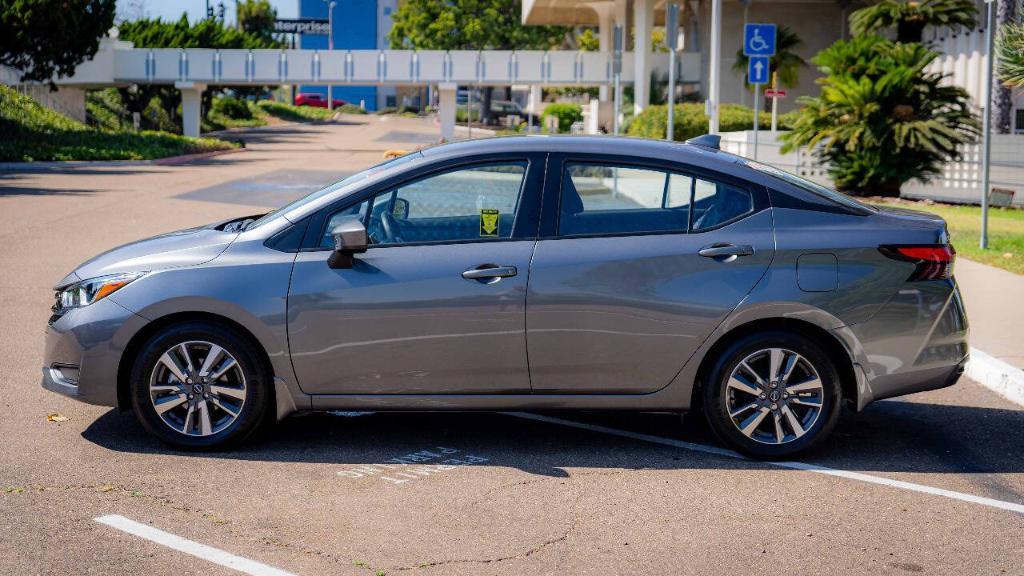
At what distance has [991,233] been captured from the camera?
18.2 meters

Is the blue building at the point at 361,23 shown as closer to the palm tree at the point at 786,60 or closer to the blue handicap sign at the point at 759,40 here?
the palm tree at the point at 786,60

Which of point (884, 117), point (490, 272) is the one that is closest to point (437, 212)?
point (490, 272)

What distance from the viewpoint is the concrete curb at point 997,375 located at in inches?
317

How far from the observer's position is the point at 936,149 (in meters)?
23.6

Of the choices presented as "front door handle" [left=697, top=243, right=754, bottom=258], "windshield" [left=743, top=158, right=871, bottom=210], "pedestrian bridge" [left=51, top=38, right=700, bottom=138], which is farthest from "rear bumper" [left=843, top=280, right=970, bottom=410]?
"pedestrian bridge" [left=51, top=38, right=700, bottom=138]

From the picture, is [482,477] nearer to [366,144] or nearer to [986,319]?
[986,319]

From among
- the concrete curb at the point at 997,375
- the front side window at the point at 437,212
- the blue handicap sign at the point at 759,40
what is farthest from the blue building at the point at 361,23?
the front side window at the point at 437,212

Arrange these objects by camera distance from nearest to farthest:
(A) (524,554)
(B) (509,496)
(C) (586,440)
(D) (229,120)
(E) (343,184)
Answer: (A) (524,554) → (B) (509,496) → (E) (343,184) → (C) (586,440) → (D) (229,120)

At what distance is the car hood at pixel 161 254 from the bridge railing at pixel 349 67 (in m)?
57.9

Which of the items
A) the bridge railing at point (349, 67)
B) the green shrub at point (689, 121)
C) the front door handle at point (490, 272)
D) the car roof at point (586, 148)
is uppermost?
the bridge railing at point (349, 67)

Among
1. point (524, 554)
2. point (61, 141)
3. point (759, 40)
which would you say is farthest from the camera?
point (61, 141)

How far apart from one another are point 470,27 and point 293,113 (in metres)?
23.8

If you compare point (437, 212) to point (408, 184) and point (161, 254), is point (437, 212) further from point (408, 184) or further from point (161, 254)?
point (161, 254)

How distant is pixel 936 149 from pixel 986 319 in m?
14.0
